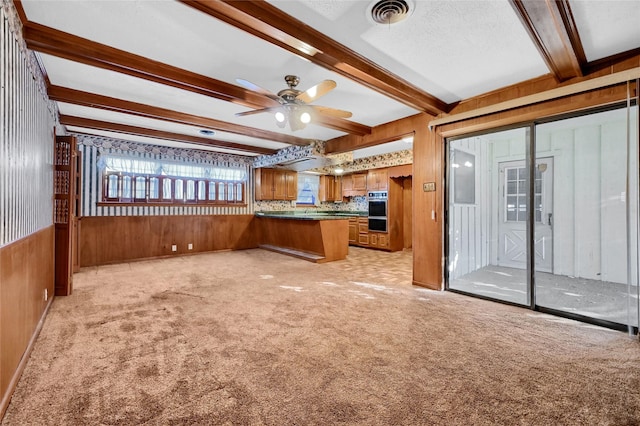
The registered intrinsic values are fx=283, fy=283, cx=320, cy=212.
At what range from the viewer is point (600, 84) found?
104 inches

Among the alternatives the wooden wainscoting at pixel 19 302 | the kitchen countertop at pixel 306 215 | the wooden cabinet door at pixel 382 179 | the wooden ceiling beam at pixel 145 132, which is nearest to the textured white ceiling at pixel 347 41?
the wooden ceiling beam at pixel 145 132

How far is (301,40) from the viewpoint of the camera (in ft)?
7.23

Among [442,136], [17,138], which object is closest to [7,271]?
[17,138]

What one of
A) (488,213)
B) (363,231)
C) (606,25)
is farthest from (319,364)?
(363,231)

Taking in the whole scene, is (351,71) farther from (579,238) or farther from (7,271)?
(579,238)

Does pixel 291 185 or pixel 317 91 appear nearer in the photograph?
pixel 317 91

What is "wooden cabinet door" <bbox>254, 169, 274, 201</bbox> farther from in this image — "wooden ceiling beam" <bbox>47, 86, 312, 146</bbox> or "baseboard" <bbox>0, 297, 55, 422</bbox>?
"baseboard" <bbox>0, 297, 55, 422</bbox>

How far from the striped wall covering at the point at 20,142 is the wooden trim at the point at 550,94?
4.20m

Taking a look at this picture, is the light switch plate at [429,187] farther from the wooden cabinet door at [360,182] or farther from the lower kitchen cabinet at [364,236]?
the wooden cabinet door at [360,182]

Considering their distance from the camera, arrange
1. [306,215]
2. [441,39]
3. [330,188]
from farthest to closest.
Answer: [330,188] < [306,215] < [441,39]

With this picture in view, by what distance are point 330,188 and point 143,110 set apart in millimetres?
5953

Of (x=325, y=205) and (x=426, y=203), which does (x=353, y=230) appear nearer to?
(x=325, y=205)

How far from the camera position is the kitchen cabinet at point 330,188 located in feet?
30.0

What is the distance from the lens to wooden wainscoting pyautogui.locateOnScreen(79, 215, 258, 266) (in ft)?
18.5
